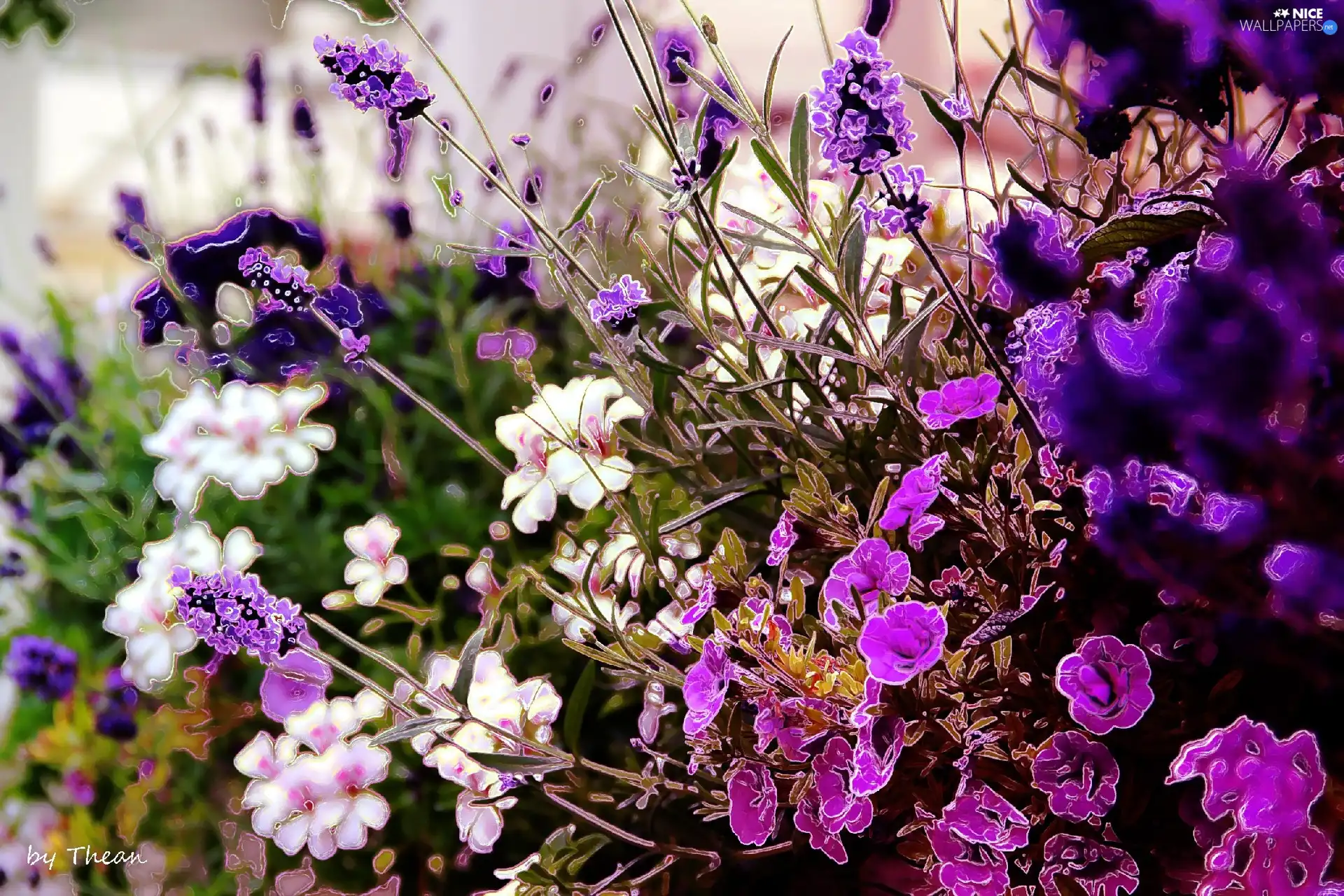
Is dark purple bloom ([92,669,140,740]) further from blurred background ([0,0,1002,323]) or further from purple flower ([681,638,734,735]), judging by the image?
purple flower ([681,638,734,735])

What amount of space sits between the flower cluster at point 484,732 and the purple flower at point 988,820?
0.51ft

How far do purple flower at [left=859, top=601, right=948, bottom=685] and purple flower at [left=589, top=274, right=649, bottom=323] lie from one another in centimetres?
13

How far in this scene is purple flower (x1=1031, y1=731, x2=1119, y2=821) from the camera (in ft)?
1.10

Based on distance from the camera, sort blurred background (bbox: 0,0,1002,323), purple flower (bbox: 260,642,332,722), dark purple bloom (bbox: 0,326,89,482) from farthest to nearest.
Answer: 1. blurred background (bbox: 0,0,1002,323)
2. dark purple bloom (bbox: 0,326,89,482)
3. purple flower (bbox: 260,642,332,722)

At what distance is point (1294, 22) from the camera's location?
30cm

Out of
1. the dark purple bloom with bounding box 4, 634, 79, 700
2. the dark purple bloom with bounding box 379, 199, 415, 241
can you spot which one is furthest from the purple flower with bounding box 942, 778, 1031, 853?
the dark purple bloom with bounding box 4, 634, 79, 700

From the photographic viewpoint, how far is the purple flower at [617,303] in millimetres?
361

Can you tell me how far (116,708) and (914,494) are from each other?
64 cm

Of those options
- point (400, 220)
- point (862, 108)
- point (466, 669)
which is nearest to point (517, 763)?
point (466, 669)

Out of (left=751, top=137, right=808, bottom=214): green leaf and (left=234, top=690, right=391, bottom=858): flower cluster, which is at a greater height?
(left=751, top=137, right=808, bottom=214): green leaf

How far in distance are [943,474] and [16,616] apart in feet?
3.23

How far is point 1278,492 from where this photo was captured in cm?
30

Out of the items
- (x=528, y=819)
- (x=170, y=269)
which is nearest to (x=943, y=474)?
(x=528, y=819)

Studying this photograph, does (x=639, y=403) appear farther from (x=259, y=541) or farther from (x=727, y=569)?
(x=259, y=541)
